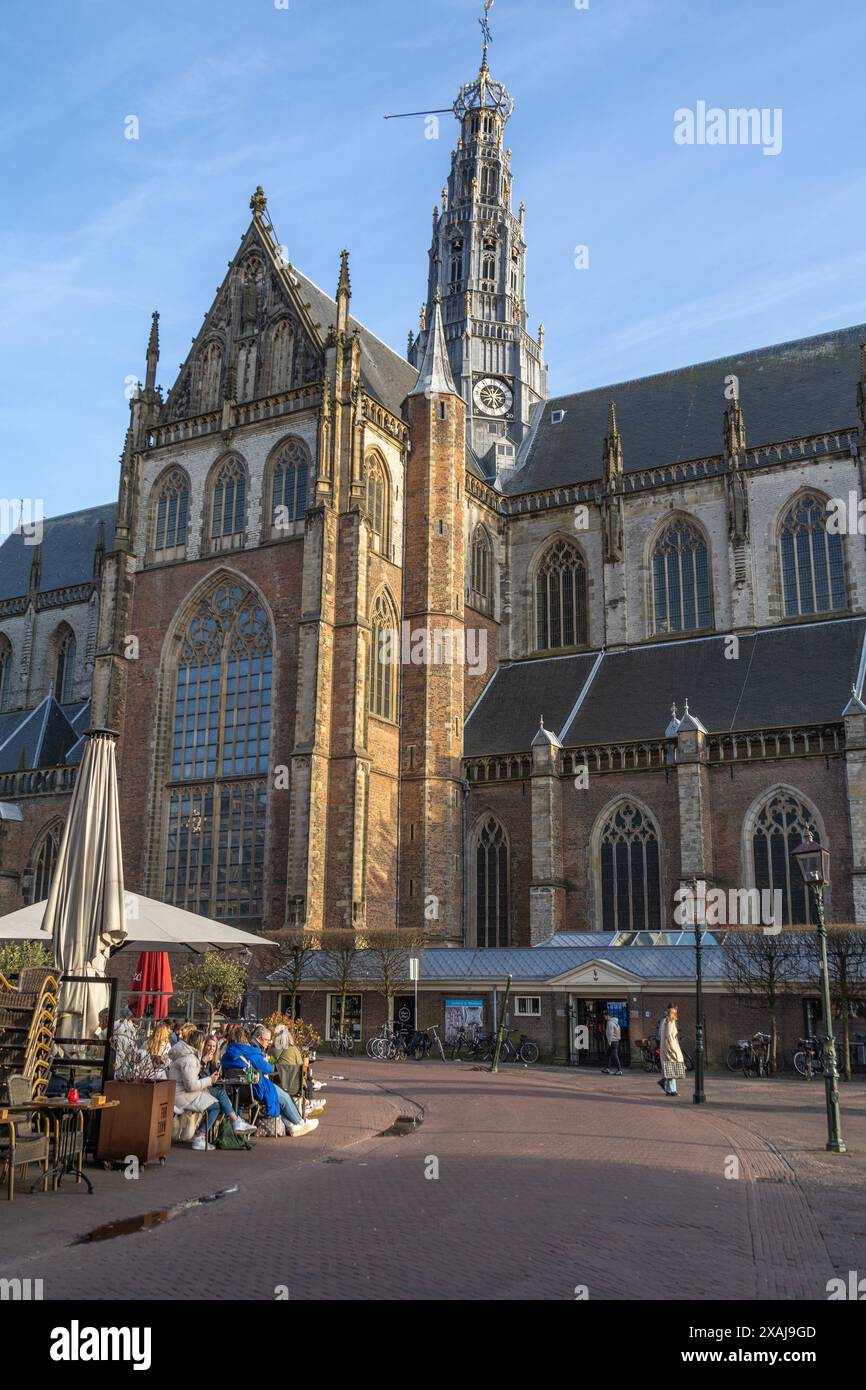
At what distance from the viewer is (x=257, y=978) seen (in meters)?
33.2

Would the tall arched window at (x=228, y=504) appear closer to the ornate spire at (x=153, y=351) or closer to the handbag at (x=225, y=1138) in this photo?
the ornate spire at (x=153, y=351)

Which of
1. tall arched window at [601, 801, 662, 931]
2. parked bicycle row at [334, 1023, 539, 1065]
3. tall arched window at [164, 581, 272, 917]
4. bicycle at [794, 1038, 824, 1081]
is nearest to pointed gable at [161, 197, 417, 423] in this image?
tall arched window at [164, 581, 272, 917]

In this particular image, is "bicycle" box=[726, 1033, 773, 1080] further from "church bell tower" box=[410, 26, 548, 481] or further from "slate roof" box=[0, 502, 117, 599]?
"slate roof" box=[0, 502, 117, 599]

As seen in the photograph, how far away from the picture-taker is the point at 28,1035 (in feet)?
37.2

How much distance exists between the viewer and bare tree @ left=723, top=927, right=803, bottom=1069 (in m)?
26.7

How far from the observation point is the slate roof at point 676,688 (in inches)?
1346

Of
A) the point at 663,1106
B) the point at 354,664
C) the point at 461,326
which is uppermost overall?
the point at 461,326

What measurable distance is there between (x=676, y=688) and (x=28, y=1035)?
28.4 meters

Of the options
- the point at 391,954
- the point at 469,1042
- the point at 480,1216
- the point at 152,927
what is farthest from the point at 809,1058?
the point at 480,1216

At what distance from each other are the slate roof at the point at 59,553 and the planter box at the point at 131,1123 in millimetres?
41875

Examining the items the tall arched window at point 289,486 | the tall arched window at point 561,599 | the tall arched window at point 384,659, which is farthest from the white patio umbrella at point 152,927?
the tall arched window at point 561,599

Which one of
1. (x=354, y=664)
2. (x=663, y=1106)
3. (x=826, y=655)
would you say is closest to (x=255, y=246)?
(x=354, y=664)
